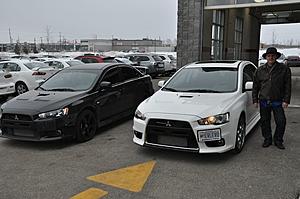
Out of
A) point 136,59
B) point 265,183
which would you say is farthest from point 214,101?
point 136,59

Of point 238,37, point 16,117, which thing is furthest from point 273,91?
point 238,37

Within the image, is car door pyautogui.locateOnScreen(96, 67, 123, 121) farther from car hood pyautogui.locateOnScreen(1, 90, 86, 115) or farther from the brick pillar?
the brick pillar

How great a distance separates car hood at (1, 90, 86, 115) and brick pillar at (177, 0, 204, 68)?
8054 mm

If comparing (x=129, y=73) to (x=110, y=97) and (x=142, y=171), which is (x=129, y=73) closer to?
(x=110, y=97)

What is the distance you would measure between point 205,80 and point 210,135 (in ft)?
5.38

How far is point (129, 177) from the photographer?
448 centimetres

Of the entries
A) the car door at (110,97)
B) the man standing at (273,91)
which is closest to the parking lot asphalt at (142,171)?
the man standing at (273,91)

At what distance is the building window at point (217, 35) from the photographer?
14.9m

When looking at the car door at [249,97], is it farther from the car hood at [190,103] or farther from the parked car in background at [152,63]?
the parked car in background at [152,63]

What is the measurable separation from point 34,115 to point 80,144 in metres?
1.00

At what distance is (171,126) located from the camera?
16.0 ft

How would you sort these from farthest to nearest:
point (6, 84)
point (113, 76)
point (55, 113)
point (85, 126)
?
1. point (6, 84)
2. point (113, 76)
3. point (85, 126)
4. point (55, 113)

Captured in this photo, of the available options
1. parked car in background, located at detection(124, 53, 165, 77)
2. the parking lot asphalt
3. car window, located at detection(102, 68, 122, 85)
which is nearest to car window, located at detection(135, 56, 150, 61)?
parked car in background, located at detection(124, 53, 165, 77)

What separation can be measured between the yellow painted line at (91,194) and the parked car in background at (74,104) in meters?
1.96
